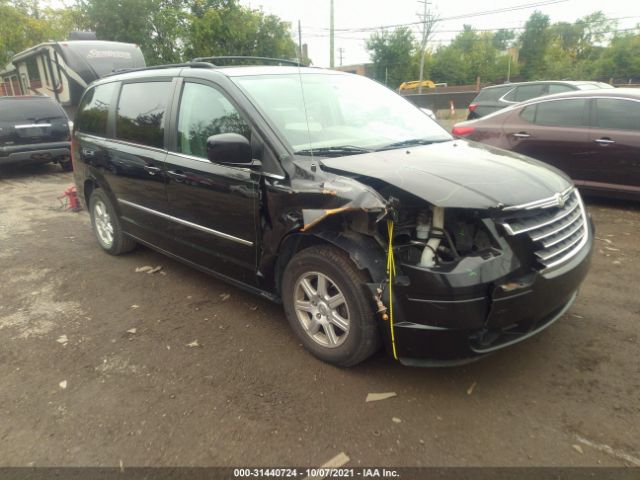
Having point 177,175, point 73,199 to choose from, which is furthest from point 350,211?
point 73,199

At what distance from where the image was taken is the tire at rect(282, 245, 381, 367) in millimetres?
2625

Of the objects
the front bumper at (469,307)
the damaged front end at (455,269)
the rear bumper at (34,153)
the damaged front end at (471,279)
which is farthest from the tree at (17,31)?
Answer: the front bumper at (469,307)

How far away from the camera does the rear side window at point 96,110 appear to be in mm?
4676

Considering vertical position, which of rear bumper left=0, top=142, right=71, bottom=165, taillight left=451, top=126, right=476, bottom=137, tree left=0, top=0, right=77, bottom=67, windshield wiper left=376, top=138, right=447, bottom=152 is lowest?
rear bumper left=0, top=142, right=71, bottom=165

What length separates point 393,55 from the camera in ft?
156

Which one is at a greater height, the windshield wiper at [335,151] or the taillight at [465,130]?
the windshield wiper at [335,151]

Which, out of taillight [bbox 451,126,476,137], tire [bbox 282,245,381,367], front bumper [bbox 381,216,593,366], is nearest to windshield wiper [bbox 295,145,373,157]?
tire [bbox 282,245,381,367]

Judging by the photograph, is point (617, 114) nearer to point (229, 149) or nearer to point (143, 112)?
point (229, 149)

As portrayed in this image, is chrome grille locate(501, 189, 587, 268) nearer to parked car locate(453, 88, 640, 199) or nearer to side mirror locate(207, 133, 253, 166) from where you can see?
side mirror locate(207, 133, 253, 166)

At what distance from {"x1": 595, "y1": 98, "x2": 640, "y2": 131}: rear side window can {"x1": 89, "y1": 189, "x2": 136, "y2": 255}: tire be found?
5.73m

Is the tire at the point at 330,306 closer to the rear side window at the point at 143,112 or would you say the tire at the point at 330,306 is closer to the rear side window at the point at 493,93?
the rear side window at the point at 143,112

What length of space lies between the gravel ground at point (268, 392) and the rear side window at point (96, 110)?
1793 millimetres

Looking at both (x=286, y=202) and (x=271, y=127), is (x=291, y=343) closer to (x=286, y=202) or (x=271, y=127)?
(x=286, y=202)

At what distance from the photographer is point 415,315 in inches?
96.3
